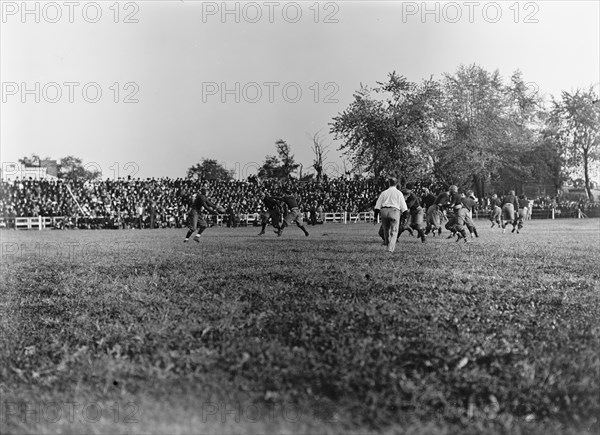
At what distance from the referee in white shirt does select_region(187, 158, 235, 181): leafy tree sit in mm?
3910

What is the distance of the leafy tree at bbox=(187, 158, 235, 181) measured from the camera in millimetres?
14891

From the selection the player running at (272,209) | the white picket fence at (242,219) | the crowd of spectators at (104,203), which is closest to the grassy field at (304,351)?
the player running at (272,209)

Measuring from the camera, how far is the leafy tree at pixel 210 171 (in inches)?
586

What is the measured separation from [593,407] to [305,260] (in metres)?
8.28

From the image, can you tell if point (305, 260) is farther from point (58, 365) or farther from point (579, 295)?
point (58, 365)

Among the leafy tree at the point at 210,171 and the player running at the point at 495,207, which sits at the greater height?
the leafy tree at the point at 210,171

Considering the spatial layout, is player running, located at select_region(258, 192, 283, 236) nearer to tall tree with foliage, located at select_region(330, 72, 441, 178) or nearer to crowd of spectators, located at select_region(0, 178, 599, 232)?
crowd of spectators, located at select_region(0, 178, 599, 232)

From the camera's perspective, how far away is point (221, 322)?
730 cm

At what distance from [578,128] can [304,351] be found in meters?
30.2

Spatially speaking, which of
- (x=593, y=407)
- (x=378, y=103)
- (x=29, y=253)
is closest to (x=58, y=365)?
(x=593, y=407)

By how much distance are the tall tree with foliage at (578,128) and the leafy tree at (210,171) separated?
18184 mm

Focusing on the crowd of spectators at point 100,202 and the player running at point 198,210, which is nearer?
the player running at point 198,210

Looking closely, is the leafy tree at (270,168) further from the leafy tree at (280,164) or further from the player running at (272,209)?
the player running at (272,209)

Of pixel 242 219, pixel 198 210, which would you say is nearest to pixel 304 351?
pixel 198 210
